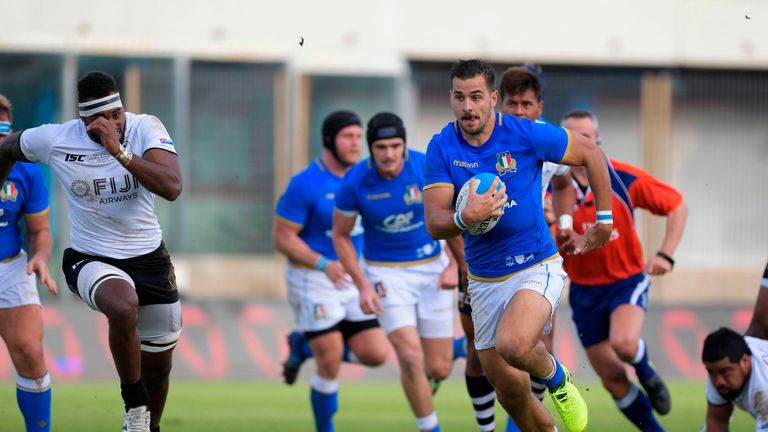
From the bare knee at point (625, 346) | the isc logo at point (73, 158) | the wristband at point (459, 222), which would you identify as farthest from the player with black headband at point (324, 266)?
the wristband at point (459, 222)

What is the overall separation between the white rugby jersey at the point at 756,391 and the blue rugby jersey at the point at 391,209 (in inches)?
106

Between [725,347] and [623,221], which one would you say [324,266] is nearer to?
[623,221]

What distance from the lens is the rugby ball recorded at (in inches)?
286

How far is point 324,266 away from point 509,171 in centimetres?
334

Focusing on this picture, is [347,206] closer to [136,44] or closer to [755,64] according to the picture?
[136,44]

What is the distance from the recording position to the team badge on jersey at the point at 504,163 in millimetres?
7609

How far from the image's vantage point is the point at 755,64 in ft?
66.6

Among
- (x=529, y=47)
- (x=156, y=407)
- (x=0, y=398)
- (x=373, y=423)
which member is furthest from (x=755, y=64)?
(x=156, y=407)

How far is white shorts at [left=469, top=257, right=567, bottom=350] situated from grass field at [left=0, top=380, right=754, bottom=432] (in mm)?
3245

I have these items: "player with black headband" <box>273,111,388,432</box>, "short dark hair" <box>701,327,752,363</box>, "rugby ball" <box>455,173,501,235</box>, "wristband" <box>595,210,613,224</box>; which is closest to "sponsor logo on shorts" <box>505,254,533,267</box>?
"rugby ball" <box>455,173,501,235</box>

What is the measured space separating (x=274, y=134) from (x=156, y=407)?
38.4ft

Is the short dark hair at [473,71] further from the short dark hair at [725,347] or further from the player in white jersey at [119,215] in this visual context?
the short dark hair at [725,347]

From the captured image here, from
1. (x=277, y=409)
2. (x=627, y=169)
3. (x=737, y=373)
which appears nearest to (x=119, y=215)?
(x=627, y=169)

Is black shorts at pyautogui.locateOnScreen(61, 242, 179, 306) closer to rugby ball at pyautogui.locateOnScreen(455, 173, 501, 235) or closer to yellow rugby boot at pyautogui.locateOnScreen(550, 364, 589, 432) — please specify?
rugby ball at pyautogui.locateOnScreen(455, 173, 501, 235)
